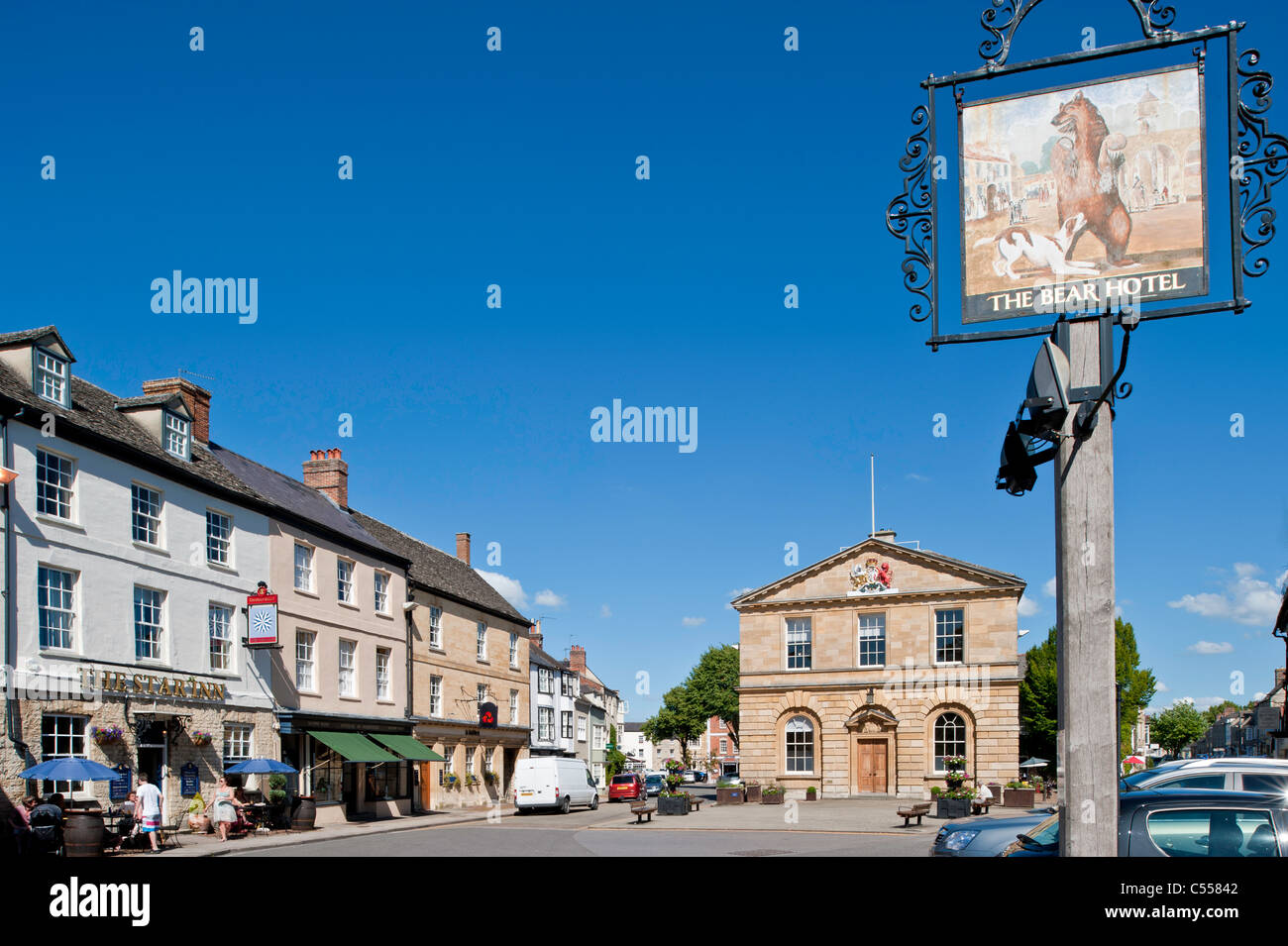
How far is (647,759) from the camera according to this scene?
520ft

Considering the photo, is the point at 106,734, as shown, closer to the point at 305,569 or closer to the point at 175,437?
the point at 175,437

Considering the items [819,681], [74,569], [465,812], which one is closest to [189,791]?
[74,569]

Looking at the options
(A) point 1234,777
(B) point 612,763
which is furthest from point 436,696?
(B) point 612,763

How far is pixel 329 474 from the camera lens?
134ft

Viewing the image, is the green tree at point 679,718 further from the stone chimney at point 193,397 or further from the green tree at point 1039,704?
the stone chimney at point 193,397

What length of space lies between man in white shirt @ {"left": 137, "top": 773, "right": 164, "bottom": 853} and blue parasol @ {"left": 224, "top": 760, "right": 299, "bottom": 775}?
4.30m

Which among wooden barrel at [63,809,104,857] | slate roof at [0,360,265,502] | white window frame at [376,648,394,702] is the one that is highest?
slate roof at [0,360,265,502]

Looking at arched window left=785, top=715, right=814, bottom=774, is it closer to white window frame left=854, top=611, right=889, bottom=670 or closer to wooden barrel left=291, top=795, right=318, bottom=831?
white window frame left=854, top=611, right=889, bottom=670

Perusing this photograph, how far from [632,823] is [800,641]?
18.8m

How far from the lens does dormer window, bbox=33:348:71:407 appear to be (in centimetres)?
2328

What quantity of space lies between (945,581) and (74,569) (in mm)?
36413

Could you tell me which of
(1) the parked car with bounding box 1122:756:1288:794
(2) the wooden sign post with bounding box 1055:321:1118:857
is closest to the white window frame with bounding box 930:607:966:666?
(1) the parked car with bounding box 1122:756:1288:794

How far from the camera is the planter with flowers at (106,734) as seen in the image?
22531 mm
